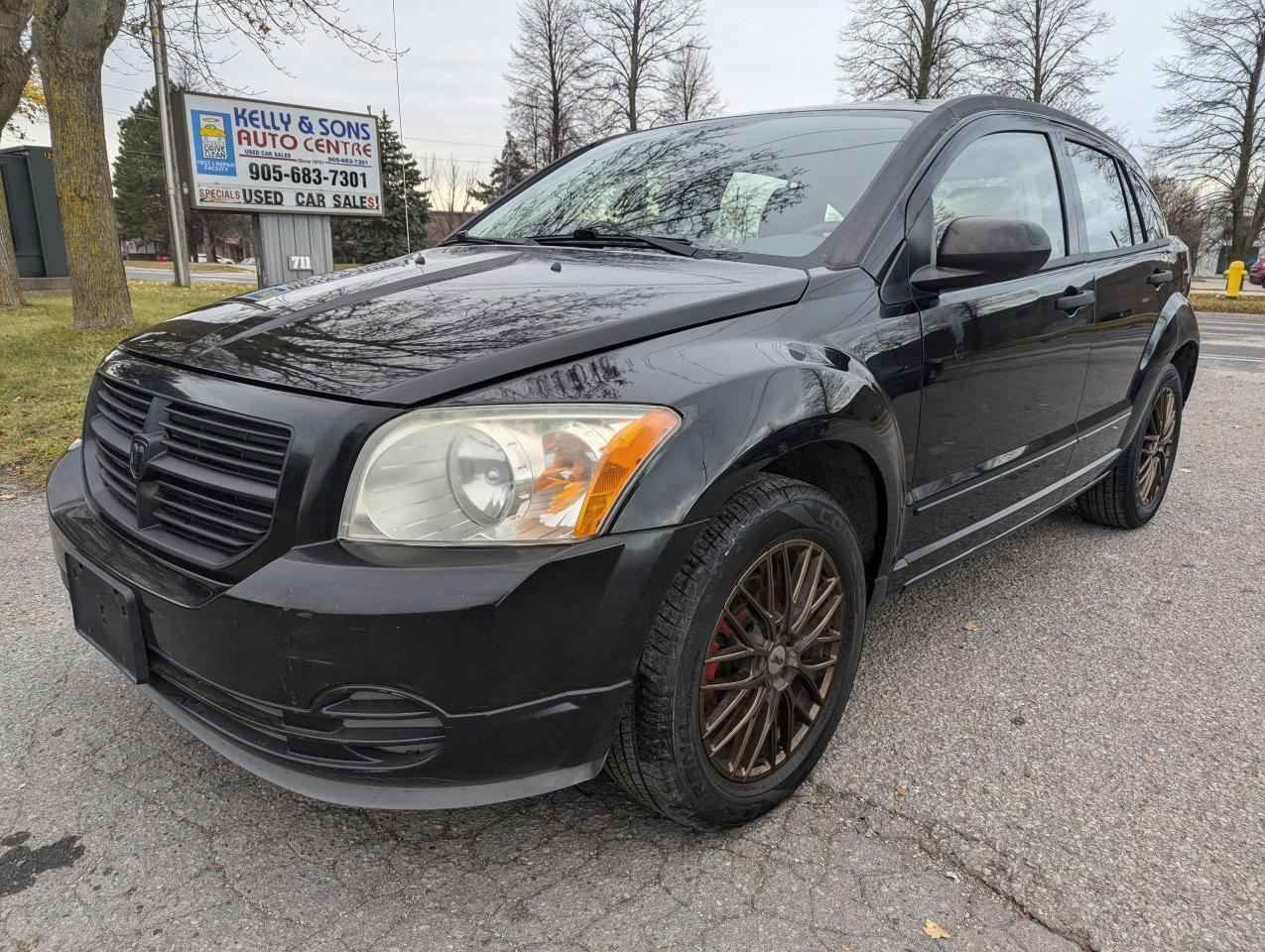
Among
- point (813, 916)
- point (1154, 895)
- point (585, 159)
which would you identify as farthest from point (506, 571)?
point (585, 159)

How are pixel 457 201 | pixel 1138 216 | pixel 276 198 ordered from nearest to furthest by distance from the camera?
pixel 1138 216, pixel 276 198, pixel 457 201

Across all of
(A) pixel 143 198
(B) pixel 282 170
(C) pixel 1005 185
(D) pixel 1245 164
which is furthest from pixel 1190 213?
(A) pixel 143 198

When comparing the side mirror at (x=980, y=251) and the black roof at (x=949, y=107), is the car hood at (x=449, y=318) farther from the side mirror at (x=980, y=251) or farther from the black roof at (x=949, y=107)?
the black roof at (x=949, y=107)

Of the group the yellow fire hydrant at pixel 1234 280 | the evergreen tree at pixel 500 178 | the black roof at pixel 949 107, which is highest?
the evergreen tree at pixel 500 178

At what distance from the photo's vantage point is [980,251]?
2312 millimetres

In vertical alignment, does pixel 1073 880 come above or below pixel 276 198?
below

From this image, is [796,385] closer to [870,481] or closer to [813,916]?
[870,481]

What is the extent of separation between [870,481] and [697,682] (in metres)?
0.78

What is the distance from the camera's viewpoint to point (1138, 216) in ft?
12.8

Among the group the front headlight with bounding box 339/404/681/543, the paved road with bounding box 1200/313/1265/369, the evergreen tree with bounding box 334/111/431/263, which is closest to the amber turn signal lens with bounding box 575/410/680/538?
the front headlight with bounding box 339/404/681/543

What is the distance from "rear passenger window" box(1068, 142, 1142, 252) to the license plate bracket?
3.32 meters

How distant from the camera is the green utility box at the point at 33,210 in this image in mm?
16219

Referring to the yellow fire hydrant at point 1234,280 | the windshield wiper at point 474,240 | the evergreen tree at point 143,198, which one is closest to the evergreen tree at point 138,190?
the evergreen tree at point 143,198

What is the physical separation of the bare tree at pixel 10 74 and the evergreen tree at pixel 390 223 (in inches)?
1030
